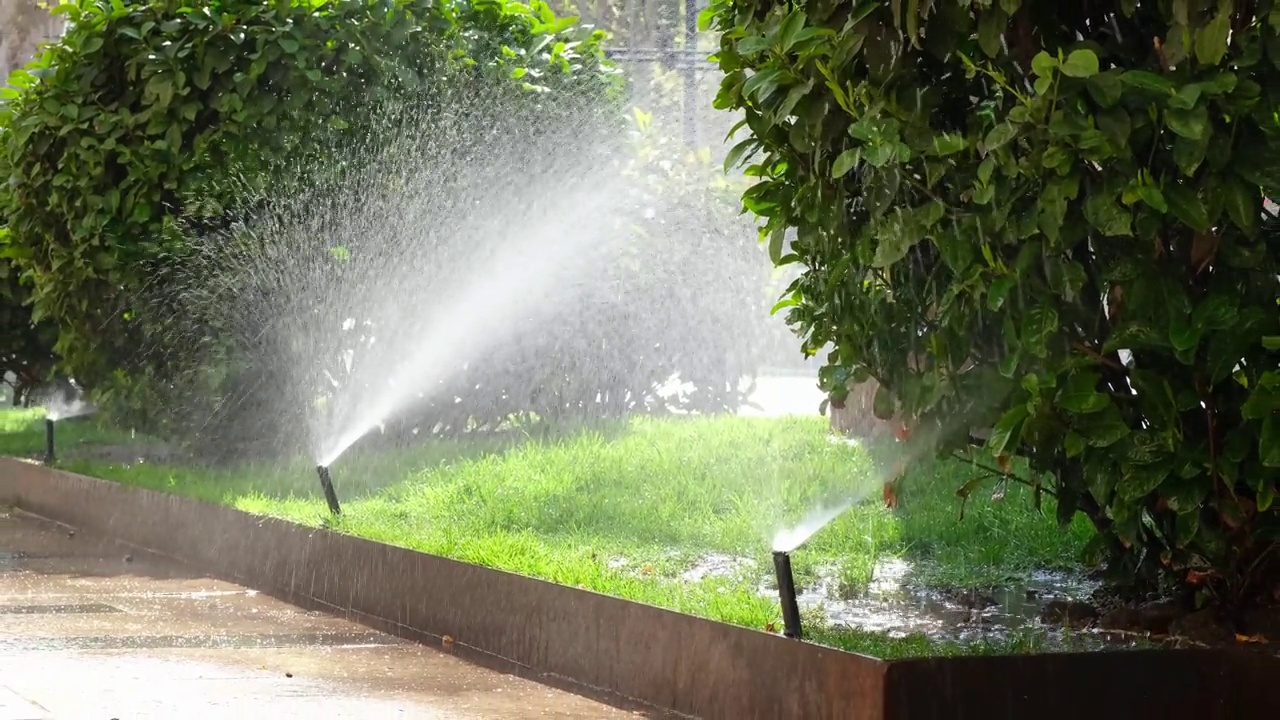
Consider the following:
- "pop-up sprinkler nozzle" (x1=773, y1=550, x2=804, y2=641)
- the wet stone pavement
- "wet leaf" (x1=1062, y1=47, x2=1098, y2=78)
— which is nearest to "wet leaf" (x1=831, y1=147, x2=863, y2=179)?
"wet leaf" (x1=1062, y1=47, x2=1098, y2=78)

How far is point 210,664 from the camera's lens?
5.72 meters

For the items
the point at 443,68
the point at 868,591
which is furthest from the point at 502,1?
the point at 868,591

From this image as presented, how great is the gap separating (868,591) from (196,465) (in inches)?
219

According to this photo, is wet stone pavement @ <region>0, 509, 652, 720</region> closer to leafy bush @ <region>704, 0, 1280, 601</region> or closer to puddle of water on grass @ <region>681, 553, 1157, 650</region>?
puddle of water on grass @ <region>681, 553, 1157, 650</region>

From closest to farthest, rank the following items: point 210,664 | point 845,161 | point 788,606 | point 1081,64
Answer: point 1081,64
point 845,161
point 788,606
point 210,664

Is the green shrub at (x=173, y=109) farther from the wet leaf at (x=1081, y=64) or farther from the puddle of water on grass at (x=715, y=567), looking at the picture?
the wet leaf at (x=1081, y=64)

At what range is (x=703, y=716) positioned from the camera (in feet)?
16.5

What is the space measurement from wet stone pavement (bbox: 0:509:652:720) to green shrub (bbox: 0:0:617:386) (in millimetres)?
2531

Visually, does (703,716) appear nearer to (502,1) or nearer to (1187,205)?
(1187,205)

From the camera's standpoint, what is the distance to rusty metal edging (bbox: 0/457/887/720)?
4.67 m

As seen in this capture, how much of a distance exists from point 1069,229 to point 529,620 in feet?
7.38

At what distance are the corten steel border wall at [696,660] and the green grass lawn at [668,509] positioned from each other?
0.11 metres

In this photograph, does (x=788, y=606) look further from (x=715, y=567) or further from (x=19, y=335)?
(x=19, y=335)

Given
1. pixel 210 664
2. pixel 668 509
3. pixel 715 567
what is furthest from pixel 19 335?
pixel 715 567
